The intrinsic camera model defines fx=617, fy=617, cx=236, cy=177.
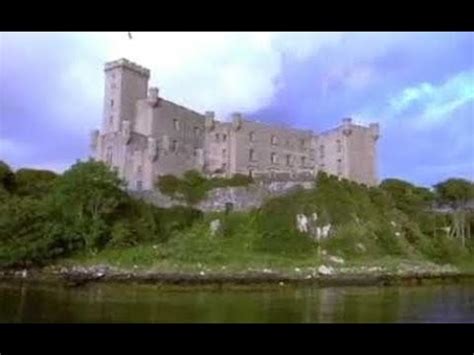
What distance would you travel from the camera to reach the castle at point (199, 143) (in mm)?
15570

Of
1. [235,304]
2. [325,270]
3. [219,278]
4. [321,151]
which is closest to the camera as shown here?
[235,304]

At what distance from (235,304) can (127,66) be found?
10354 millimetres

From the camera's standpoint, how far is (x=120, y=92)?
16422 millimetres

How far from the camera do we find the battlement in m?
16.2

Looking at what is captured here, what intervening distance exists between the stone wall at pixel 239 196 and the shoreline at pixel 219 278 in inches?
122

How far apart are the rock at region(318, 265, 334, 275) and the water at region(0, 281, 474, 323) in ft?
4.26

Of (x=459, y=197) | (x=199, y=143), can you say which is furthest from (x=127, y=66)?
(x=459, y=197)

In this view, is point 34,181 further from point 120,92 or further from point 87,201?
point 120,92

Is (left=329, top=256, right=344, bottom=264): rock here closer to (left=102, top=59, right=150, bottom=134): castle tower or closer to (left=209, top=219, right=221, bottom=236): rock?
(left=209, top=219, right=221, bottom=236): rock

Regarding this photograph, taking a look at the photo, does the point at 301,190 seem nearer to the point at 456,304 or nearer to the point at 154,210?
the point at 154,210

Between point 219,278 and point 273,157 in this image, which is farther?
point 273,157
